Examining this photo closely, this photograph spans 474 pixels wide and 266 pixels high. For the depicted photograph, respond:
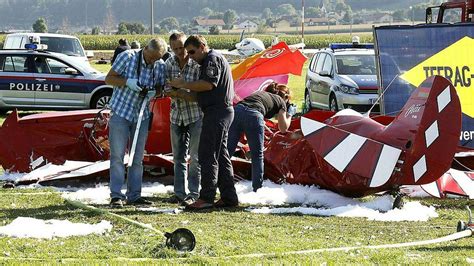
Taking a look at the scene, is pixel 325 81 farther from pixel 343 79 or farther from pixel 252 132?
pixel 252 132

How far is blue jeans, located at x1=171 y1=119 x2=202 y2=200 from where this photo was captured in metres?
8.48

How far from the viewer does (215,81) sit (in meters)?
7.98

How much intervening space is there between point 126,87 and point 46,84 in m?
10.8

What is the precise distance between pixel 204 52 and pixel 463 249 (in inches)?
120

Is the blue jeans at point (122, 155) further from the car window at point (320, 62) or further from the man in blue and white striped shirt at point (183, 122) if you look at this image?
the car window at point (320, 62)

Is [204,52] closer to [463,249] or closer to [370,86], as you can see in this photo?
[463,249]

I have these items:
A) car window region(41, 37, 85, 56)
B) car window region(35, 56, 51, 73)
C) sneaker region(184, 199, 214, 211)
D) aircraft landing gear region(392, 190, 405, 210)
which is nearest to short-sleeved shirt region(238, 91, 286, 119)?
sneaker region(184, 199, 214, 211)

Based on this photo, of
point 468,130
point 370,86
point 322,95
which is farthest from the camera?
point 322,95

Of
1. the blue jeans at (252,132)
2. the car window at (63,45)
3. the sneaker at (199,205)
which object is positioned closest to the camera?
the sneaker at (199,205)

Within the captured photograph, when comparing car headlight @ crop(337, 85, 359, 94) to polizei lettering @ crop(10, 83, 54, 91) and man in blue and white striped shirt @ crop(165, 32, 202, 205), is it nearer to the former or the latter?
polizei lettering @ crop(10, 83, 54, 91)

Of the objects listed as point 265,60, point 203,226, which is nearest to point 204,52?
point 203,226

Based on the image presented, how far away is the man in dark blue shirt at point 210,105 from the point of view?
26.2 ft

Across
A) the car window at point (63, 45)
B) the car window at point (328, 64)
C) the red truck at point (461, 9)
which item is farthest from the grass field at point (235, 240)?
the car window at point (63, 45)

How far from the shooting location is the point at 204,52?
805 cm
